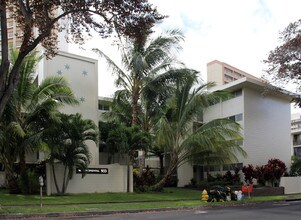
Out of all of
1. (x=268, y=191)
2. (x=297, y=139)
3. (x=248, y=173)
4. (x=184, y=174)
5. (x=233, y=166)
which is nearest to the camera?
(x=268, y=191)

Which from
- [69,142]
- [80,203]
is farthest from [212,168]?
[80,203]

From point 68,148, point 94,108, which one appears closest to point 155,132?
point 94,108

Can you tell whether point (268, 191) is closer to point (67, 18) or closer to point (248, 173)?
point (248, 173)

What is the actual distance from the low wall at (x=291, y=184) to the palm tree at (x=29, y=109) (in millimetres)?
18246

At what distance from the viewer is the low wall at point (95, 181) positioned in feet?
77.7

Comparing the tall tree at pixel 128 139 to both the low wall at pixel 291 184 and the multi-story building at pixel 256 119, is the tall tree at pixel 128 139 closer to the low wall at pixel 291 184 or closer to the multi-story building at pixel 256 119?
the multi-story building at pixel 256 119

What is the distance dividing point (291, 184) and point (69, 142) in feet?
63.6

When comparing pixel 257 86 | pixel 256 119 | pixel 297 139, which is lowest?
pixel 297 139

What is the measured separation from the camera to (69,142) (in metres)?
23.0

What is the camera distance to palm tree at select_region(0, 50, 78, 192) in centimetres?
2233

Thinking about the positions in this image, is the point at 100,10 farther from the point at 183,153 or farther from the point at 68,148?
the point at 183,153

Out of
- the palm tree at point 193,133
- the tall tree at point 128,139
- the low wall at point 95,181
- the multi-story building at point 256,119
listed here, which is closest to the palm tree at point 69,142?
the low wall at point 95,181

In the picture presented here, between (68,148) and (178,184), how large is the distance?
1601 centimetres

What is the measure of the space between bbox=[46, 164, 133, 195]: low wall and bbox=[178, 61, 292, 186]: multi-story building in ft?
37.8
